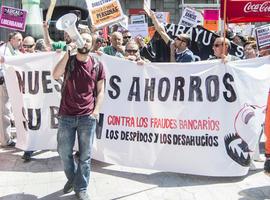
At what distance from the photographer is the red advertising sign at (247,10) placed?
250 inches

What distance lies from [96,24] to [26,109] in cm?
211

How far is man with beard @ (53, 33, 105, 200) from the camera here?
475 cm

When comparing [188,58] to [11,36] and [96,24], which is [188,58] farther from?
[11,36]

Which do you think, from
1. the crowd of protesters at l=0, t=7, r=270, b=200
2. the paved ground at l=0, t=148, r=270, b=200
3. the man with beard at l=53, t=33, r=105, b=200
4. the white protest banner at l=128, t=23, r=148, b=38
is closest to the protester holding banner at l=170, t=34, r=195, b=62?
the crowd of protesters at l=0, t=7, r=270, b=200

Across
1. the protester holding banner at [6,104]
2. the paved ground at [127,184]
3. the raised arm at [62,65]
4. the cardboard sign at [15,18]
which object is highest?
the cardboard sign at [15,18]

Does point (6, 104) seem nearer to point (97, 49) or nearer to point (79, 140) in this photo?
point (97, 49)

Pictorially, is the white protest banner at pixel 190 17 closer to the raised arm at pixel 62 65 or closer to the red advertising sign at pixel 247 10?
the red advertising sign at pixel 247 10

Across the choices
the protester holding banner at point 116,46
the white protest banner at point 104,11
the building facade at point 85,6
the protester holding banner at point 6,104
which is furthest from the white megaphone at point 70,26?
the building facade at point 85,6

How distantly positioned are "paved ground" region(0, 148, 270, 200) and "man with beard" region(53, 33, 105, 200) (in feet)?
1.41

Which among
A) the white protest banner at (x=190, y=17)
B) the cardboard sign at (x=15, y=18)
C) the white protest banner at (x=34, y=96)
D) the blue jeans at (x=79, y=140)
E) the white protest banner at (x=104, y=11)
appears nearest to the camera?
the blue jeans at (x=79, y=140)

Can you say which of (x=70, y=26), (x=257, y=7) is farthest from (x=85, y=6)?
(x=70, y=26)

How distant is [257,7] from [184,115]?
193 cm

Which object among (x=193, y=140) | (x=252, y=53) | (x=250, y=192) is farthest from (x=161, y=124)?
(x=252, y=53)

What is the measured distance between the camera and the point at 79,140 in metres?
4.89
